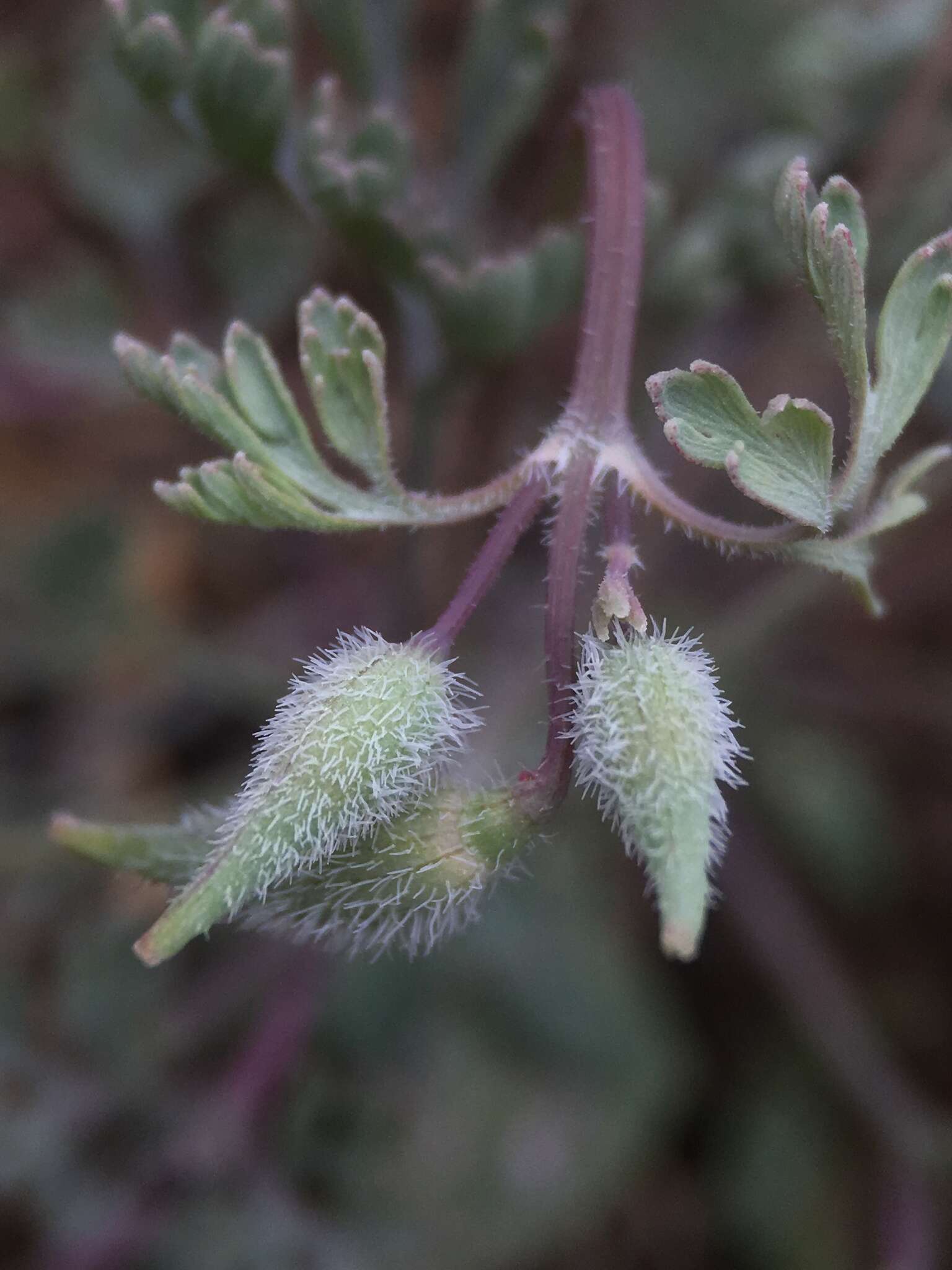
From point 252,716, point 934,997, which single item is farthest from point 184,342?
point 934,997

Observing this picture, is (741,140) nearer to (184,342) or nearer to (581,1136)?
(184,342)

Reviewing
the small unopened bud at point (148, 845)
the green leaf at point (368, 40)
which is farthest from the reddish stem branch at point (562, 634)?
the green leaf at point (368, 40)

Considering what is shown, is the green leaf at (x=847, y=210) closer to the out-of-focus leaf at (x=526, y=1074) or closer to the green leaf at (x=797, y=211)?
the green leaf at (x=797, y=211)

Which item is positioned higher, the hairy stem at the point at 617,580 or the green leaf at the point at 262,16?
the green leaf at the point at 262,16

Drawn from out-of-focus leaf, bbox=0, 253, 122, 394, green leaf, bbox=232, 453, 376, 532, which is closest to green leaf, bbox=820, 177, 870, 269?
green leaf, bbox=232, 453, 376, 532

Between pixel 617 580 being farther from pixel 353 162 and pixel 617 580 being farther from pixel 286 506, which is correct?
pixel 353 162

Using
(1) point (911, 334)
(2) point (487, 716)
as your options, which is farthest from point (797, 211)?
(2) point (487, 716)
